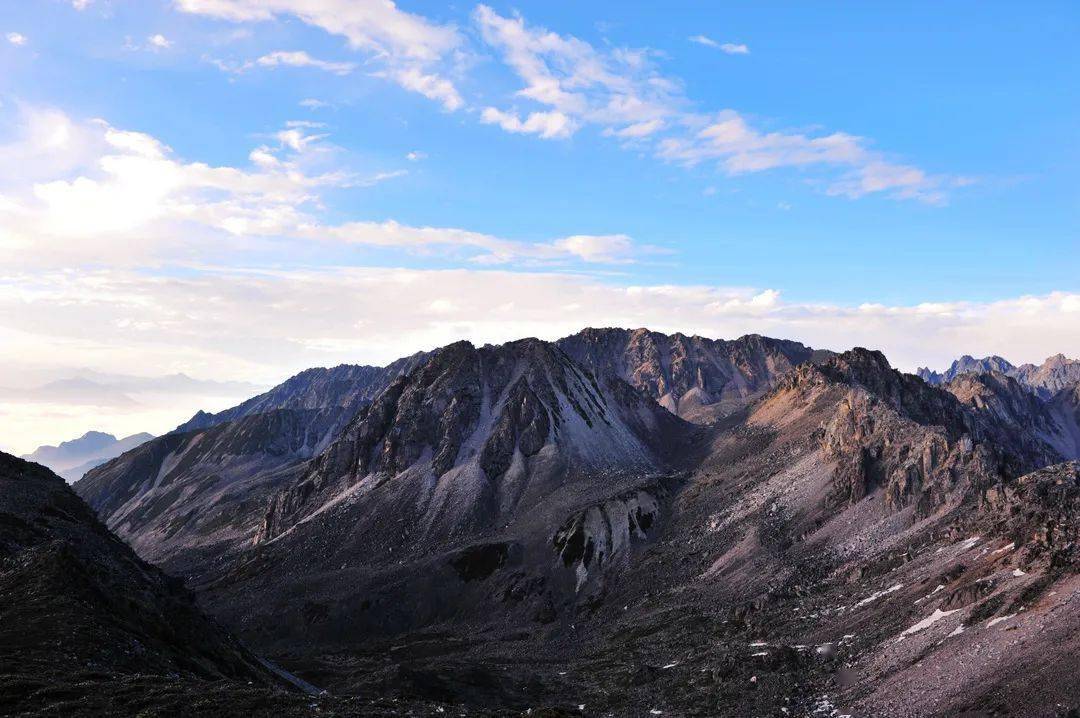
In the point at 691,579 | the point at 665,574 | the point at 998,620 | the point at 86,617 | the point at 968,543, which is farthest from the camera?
the point at 665,574

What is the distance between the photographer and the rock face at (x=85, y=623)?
45.4 metres

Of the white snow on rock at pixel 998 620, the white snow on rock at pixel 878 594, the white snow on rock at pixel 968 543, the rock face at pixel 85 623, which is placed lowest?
the white snow on rock at pixel 878 594

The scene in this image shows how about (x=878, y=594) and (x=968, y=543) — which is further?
(x=968, y=543)

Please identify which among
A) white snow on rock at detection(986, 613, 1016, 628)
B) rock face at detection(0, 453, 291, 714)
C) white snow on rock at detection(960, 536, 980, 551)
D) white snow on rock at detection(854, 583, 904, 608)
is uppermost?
rock face at detection(0, 453, 291, 714)

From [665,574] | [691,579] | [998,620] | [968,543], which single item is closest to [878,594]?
[968,543]

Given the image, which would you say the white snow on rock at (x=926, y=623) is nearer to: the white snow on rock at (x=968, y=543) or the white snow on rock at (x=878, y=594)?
the white snow on rock at (x=878, y=594)

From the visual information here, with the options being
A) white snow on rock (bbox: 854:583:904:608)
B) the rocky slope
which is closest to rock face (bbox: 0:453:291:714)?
the rocky slope

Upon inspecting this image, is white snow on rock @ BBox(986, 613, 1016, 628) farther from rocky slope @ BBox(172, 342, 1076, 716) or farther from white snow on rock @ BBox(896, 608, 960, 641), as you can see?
white snow on rock @ BBox(896, 608, 960, 641)

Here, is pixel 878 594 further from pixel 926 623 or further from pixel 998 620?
pixel 998 620

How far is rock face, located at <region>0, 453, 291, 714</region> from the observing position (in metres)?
45.4

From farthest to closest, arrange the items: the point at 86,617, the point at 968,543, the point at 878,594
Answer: the point at 968,543 < the point at 878,594 < the point at 86,617

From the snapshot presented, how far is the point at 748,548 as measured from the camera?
121562 mm

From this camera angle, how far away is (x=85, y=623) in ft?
176

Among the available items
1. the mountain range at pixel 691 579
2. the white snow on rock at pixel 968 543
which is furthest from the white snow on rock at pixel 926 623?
the white snow on rock at pixel 968 543
